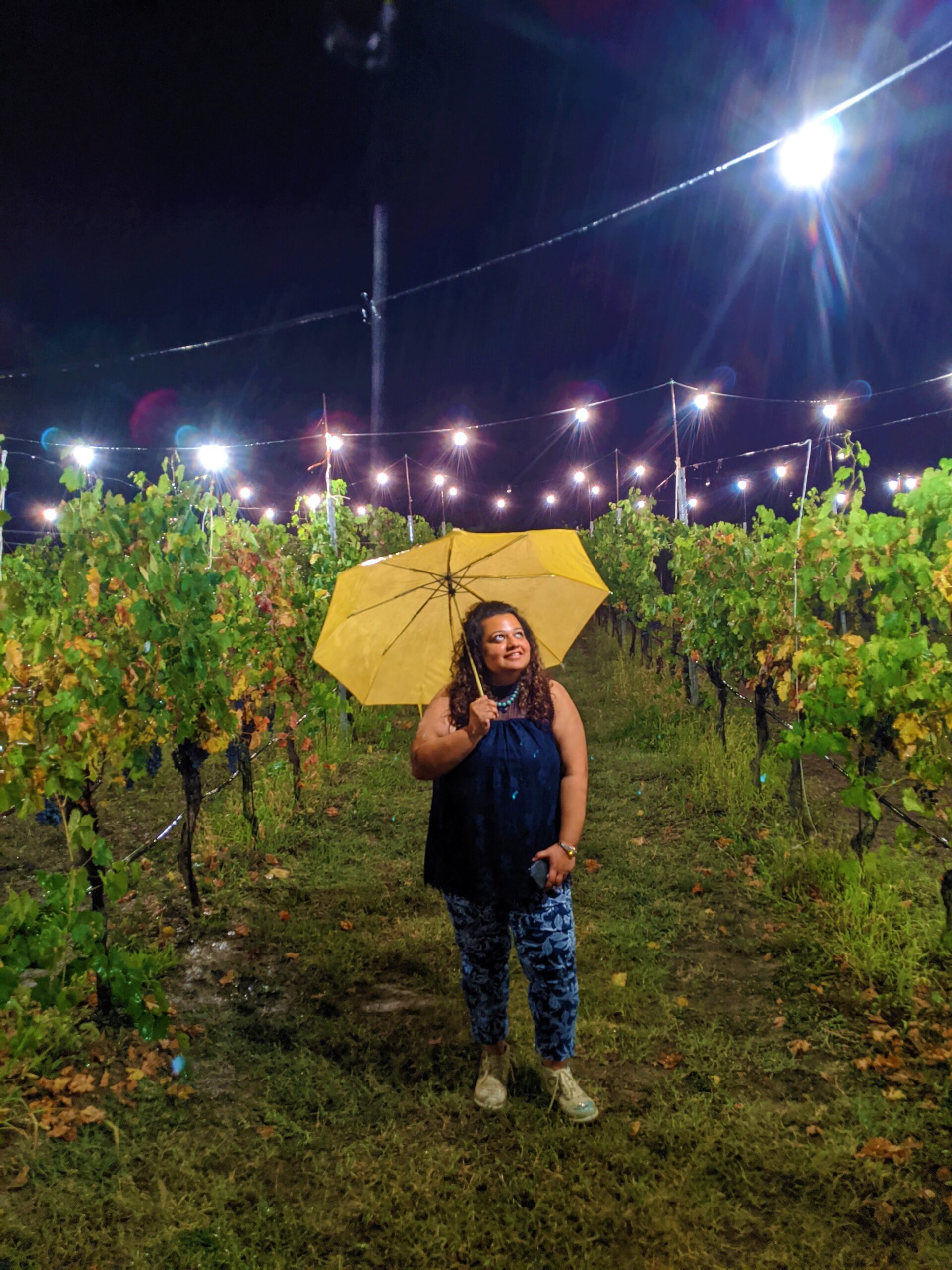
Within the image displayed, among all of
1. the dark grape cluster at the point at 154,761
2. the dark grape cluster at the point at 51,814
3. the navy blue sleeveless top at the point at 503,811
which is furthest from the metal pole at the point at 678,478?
the navy blue sleeveless top at the point at 503,811

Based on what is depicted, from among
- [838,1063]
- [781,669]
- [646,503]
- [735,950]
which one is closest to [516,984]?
[735,950]

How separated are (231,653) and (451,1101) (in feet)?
12.9

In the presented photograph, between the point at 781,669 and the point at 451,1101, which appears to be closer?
the point at 451,1101

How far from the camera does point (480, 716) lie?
2359mm

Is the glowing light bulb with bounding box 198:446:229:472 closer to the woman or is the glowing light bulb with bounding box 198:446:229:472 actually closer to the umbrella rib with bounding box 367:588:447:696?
the umbrella rib with bounding box 367:588:447:696

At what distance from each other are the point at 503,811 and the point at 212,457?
27.0 feet

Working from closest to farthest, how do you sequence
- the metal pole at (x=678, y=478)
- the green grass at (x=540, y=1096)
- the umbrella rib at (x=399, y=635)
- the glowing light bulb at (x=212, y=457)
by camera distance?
1. the green grass at (x=540, y=1096)
2. the umbrella rib at (x=399, y=635)
3. the glowing light bulb at (x=212, y=457)
4. the metal pole at (x=678, y=478)

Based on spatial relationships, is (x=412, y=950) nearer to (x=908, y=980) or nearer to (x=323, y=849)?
(x=323, y=849)

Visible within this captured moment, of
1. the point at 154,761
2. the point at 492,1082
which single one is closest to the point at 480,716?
the point at 492,1082

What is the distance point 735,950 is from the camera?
406 cm

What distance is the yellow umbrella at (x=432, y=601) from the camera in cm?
→ 281

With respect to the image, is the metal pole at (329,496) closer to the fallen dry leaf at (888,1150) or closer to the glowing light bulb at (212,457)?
the glowing light bulb at (212,457)

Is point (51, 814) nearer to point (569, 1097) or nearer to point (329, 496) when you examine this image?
point (569, 1097)

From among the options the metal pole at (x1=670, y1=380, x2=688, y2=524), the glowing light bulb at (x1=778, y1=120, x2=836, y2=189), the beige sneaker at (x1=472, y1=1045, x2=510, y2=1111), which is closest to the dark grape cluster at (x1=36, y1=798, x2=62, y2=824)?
the beige sneaker at (x1=472, y1=1045, x2=510, y2=1111)
